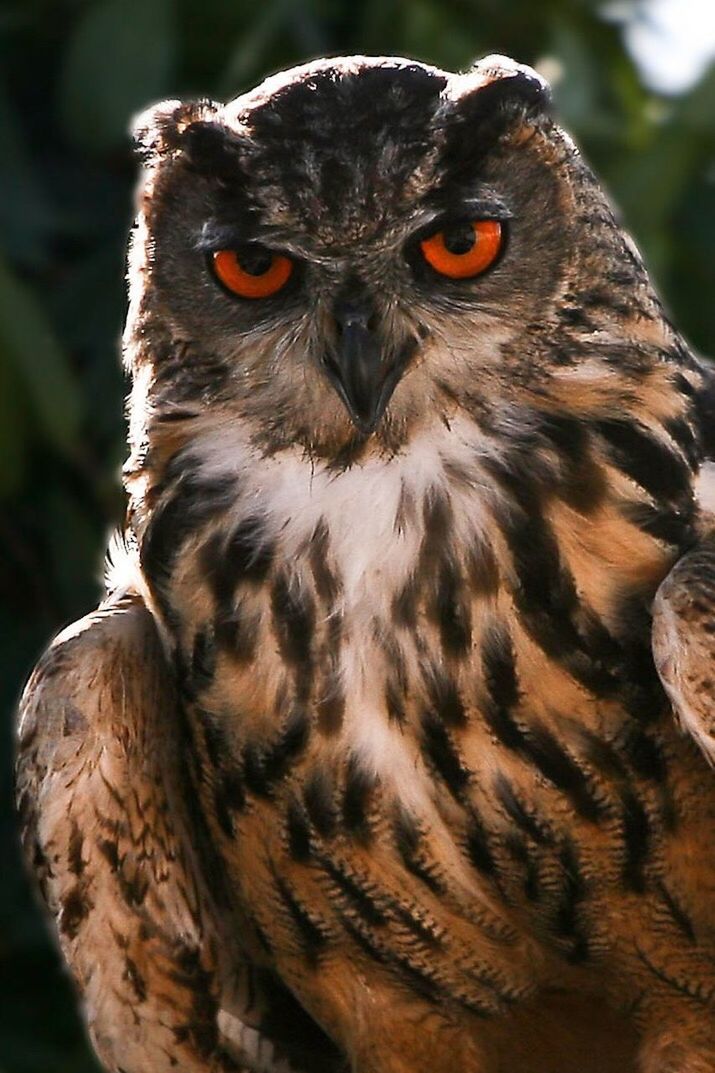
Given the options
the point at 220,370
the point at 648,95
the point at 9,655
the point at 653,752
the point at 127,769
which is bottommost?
the point at 9,655

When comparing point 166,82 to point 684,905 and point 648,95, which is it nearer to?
point 648,95

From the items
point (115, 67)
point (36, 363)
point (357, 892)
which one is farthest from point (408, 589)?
point (115, 67)

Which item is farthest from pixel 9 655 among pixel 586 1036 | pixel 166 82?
pixel 586 1036

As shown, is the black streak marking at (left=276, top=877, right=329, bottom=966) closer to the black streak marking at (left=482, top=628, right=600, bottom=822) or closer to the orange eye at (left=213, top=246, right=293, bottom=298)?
the black streak marking at (left=482, top=628, right=600, bottom=822)

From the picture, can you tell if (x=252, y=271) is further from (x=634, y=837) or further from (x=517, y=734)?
(x=634, y=837)

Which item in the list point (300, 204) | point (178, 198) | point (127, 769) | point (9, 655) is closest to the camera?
point (300, 204)

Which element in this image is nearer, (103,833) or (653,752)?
(653,752)

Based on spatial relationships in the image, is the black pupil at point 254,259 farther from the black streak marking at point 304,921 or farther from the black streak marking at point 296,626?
the black streak marking at point 304,921

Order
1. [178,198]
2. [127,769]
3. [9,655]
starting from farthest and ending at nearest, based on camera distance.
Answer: [9,655] → [127,769] → [178,198]

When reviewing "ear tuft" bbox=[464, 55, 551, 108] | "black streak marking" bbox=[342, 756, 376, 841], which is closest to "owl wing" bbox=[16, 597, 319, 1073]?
"black streak marking" bbox=[342, 756, 376, 841]
